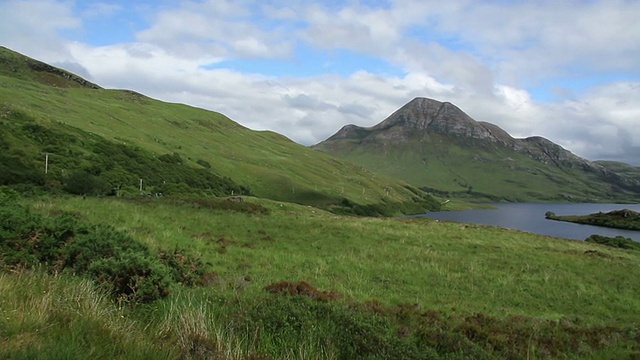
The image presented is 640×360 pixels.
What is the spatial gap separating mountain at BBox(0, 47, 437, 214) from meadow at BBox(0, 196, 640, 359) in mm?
22928

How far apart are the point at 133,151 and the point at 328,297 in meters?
77.5

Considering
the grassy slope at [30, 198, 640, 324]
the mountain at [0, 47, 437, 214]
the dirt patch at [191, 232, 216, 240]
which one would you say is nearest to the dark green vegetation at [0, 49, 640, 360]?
the grassy slope at [30, 198, 640, 324]

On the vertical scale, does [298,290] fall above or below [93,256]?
below

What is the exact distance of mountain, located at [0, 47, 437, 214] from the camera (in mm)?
53656

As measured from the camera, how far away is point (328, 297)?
14.1 meters

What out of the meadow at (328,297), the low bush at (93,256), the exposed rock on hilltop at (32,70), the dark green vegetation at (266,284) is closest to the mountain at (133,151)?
the exposed rock on hilltop at (32,70)

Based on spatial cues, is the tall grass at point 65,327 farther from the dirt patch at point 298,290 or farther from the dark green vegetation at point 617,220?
the dark green vegetation at point 617,220

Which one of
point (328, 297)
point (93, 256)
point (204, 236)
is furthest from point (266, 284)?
point (204, 236)

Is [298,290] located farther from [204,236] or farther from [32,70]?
[32,70]

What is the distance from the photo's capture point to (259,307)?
10578mm

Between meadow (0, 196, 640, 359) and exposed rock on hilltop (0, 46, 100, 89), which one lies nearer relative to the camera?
meadow (0, 196, 640, 359)

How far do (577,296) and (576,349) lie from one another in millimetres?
11823

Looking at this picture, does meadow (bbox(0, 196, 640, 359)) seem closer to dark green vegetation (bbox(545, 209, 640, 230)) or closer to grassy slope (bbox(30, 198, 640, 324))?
grassy slope (bbox(30, 198, 640, 324))

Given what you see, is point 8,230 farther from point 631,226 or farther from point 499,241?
point 631,226
